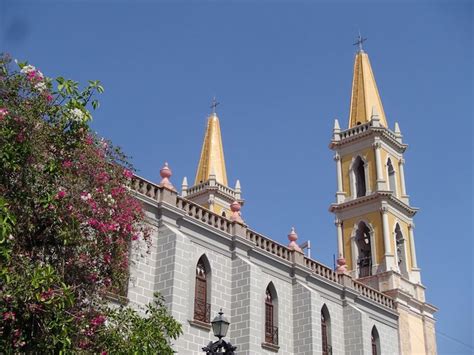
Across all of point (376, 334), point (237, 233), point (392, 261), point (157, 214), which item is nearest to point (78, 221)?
point (157, 214)

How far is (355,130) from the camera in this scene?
35312 mm

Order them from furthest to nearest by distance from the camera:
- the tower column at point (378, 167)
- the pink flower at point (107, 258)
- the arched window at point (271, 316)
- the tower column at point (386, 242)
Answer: the tower column at point (378, 167), the tower column at point (386, 242), the arched window at point (271, 316), the pink flower at point (107, 258)

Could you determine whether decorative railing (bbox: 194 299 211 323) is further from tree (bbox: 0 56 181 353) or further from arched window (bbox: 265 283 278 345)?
tree (bbox: 0 56 181 353)

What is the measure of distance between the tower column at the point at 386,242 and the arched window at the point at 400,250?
1.38 m

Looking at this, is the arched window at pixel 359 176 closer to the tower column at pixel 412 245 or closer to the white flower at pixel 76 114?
the tower column at pixel 412 245

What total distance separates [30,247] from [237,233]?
10677 millimetres

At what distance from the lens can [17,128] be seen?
1107 centimetres

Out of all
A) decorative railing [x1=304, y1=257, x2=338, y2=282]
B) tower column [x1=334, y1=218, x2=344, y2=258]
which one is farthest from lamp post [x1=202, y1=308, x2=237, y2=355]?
tower column [x1=334, y1=218, x2=344, y2=258]

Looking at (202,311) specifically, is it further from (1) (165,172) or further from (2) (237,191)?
(2) (237,191)

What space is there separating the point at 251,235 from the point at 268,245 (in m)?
0.88

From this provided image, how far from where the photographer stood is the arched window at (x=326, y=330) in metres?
23.9

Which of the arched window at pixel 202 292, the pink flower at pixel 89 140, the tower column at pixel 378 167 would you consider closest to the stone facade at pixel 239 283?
the arched window at pixel 202 292

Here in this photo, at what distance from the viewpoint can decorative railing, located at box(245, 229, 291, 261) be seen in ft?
73.1

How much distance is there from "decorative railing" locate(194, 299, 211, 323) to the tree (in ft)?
20.2
